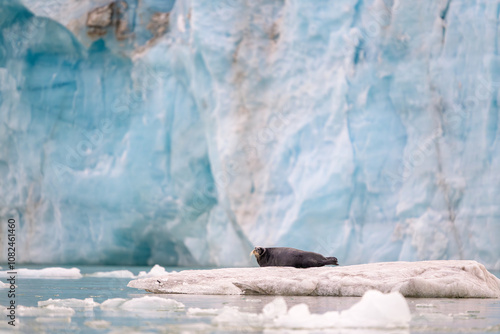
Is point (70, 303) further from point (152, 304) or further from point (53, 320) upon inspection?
point (53, 320)

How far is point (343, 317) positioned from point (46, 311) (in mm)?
1964

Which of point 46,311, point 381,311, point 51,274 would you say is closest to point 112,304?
point 46,311

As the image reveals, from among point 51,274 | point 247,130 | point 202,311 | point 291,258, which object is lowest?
point 51,274

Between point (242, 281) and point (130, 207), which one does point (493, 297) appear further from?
point (130, 207)

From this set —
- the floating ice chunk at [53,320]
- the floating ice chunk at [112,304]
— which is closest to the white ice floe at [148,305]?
the floating ice chunk at [112,304]

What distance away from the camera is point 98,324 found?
12.9 ft

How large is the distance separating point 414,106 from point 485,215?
230 cm

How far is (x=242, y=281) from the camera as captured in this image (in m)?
6.23

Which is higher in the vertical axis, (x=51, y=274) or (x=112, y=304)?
(x=112, y=304)

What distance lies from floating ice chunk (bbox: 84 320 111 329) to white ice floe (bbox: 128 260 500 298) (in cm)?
231

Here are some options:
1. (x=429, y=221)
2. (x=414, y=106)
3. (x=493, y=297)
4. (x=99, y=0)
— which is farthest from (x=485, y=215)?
(x=99, y=0)

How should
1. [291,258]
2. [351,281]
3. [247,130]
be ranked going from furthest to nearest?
[247,130]
[291,258]
[351,281]

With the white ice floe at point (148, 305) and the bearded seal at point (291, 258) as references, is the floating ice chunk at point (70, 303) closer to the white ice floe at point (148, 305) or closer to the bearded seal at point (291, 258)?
the white ice floe at point (148, 305)

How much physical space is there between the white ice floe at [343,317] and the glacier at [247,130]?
835cm
